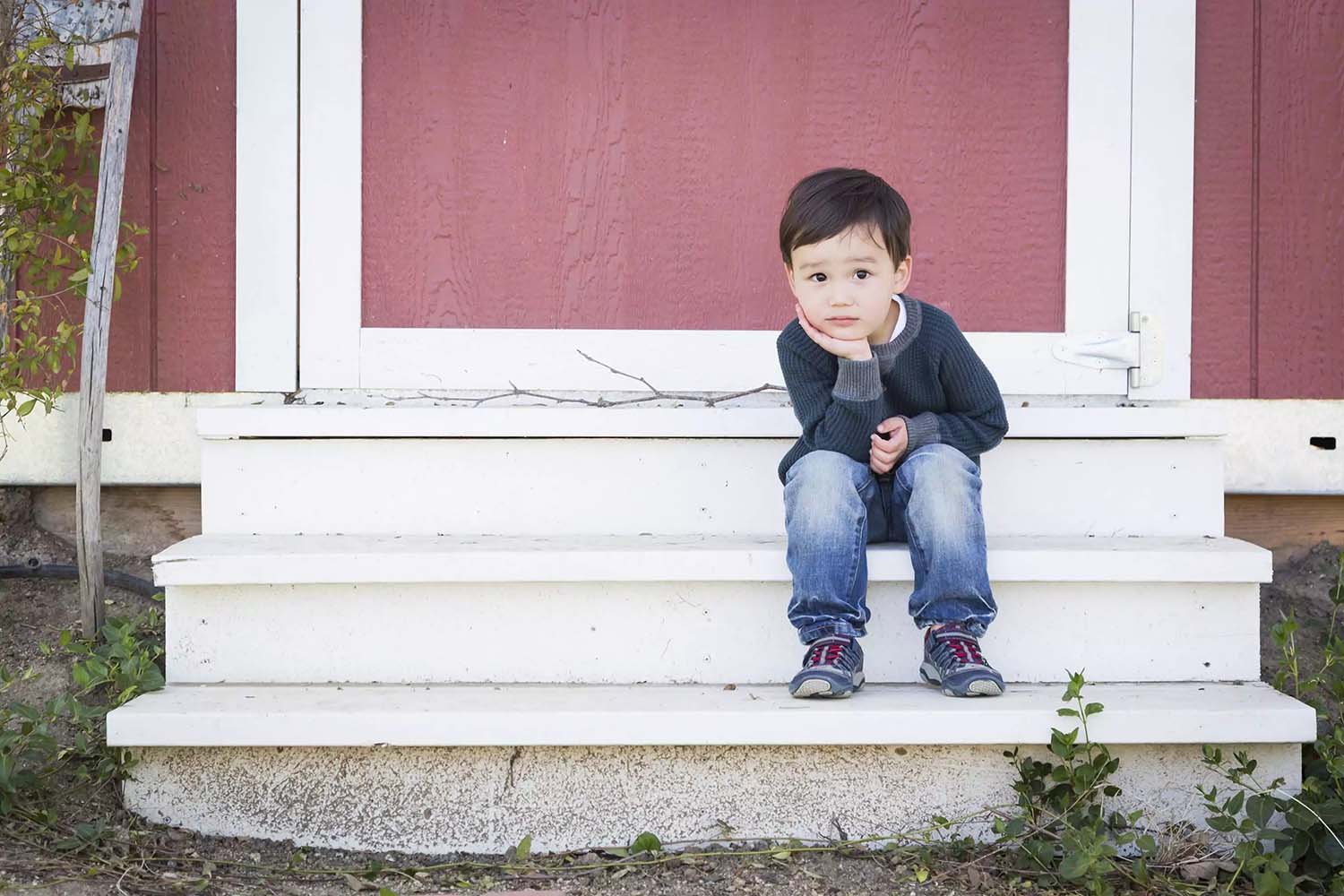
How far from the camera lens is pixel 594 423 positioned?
7.02 feet

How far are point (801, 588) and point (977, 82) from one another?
1.26 meters

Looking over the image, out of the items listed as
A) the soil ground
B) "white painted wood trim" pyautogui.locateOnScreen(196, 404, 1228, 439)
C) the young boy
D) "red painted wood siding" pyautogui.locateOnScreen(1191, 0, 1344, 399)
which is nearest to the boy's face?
the young boy

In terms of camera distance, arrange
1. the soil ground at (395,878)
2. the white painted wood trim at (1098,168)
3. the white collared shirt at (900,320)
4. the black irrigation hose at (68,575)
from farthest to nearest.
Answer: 1. the white painted wood trim at (1098,168)
2. the black irrigation hose at (68,575)
3. the white collared shirt at (900,320)
4. the soil ground at (395,878)

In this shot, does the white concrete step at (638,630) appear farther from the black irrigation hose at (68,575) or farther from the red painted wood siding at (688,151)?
the red painted wood siding at (688,151)

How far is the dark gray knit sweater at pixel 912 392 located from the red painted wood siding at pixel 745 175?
48 centimetres

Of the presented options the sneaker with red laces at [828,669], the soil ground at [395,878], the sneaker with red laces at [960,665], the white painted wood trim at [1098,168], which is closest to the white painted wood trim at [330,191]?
the soil ground at [395,878]

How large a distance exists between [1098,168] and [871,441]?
0.92 metres

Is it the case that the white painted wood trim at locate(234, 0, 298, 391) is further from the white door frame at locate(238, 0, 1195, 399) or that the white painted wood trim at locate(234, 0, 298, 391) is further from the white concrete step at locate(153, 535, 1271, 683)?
the white concrete step at locate(153, 535, 1271, 683)

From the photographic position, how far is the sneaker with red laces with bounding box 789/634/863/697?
5.92 ft

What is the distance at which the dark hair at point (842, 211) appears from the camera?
1914 mm

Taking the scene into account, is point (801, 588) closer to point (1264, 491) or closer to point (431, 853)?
point (431, 853)

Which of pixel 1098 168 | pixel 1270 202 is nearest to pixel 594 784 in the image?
pixel 1098 168

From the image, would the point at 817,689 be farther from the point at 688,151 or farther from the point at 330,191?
the point at 330,191

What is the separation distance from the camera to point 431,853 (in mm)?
1837
